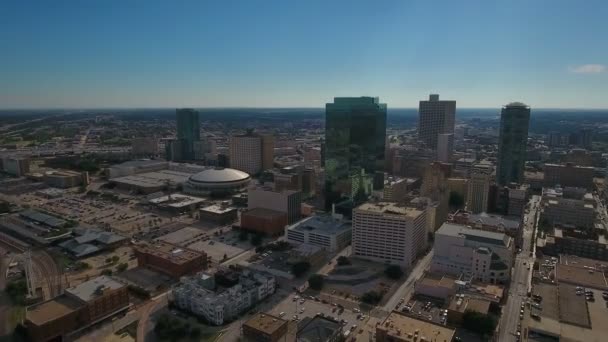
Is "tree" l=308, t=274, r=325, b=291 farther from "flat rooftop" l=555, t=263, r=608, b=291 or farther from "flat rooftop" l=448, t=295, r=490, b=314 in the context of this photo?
"flat rooftop" l=555, t=263, r=608, b=291

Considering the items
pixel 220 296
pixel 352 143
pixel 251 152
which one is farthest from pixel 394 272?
pixel 251 152

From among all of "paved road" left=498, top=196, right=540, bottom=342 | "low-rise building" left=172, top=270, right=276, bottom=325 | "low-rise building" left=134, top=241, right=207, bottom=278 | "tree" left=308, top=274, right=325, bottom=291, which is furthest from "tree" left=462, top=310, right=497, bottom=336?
"low-rise building" left=134, top=241, right=207, bottom=278

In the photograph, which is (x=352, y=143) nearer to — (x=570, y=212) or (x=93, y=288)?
(x=570, y=212)

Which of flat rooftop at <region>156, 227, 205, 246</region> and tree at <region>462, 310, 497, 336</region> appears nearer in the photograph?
tree at <region>462, 310, 497, 336</region>

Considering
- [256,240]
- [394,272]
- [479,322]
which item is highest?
[479,322]

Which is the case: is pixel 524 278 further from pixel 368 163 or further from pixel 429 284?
pixel 368 163

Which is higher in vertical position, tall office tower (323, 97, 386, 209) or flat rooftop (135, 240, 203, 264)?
tall office tower (323, 97, 386, 209)
